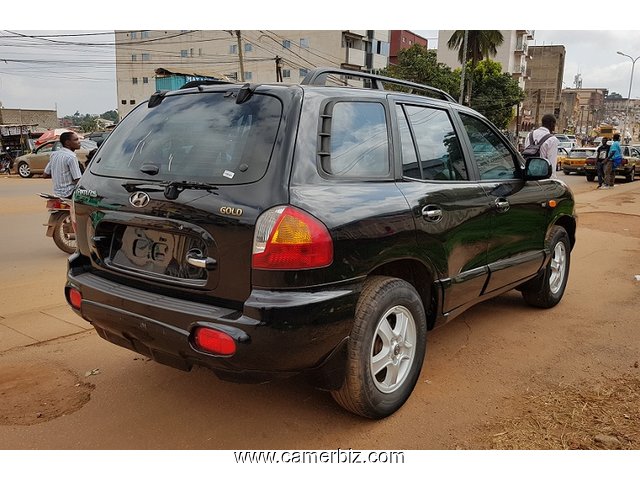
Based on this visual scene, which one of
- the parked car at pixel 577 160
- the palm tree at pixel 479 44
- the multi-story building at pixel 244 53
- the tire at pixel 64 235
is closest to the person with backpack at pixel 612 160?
the parked car at pixel 577 160

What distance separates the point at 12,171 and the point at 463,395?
26.7m

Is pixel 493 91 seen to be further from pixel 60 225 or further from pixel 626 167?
pixel 60 225

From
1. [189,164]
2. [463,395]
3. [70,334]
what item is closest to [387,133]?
[189,164]

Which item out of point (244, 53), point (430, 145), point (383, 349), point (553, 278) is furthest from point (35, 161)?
point (244, 53)

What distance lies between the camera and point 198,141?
2.82 m

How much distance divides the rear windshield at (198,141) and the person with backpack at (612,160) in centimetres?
1758

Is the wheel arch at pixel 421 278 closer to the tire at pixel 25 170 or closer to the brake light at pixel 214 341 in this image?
the brake light at pixel 214 341

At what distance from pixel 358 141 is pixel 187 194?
1.00m

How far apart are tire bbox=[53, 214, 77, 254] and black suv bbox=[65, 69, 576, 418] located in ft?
14.9

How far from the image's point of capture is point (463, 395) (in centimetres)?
335

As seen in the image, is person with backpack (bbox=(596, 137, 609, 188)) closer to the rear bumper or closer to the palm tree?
the rear bumper

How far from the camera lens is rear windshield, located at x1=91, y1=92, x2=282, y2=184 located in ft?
8.59

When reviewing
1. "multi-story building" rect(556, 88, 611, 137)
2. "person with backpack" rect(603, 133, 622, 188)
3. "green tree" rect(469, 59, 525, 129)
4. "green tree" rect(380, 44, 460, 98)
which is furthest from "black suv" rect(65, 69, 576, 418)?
"multi-story building" rect(556, 88, 611, 137)

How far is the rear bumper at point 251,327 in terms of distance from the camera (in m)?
2.38
